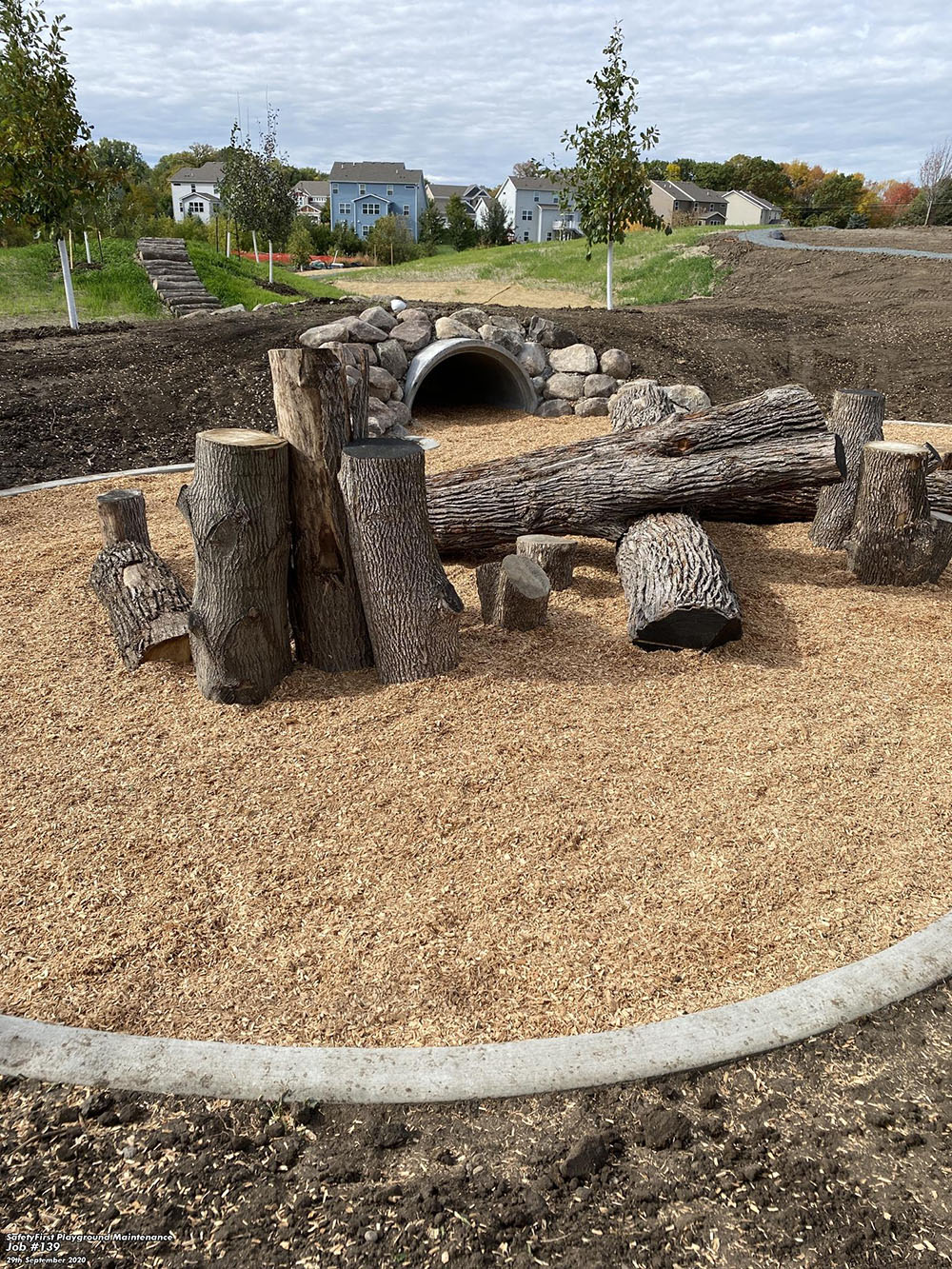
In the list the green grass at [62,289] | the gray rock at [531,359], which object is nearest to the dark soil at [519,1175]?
the gray rock at [531,359]

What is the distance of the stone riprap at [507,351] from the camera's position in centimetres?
1051

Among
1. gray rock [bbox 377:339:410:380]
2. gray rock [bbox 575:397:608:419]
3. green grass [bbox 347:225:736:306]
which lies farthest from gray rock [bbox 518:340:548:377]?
green grass [bbox 347:225:736:306]

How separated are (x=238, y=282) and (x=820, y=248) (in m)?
17.4

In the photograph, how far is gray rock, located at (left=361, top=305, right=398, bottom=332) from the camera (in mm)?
11148

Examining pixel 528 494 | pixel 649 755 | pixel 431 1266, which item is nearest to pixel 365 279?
pixel 528 494

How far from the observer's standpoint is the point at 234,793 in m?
3.80

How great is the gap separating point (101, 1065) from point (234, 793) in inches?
55.4

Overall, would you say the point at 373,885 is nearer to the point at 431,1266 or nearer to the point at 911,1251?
the point at 431,1266

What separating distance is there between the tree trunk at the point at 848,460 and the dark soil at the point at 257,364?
5249 millimetres

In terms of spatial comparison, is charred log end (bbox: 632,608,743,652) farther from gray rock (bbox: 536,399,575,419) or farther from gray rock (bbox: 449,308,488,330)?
gray rock (bbox: 449,308,488,330)

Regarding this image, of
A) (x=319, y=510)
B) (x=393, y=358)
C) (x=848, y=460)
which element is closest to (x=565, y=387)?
(x=393, y=358)

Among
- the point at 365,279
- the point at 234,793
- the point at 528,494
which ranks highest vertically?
the point at 365,279

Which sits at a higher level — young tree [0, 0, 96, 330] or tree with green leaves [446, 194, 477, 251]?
tree with green leaves [446, 194, 477, 251]

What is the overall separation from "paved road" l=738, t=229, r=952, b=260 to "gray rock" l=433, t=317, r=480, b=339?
56.1 feet
